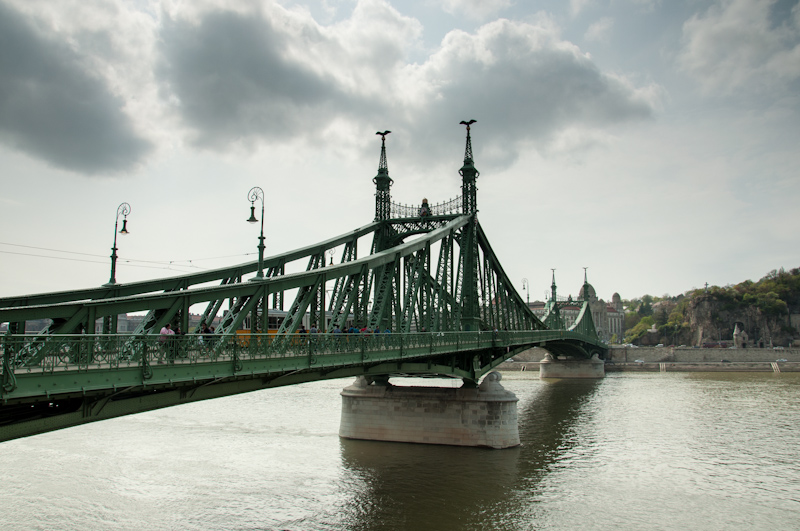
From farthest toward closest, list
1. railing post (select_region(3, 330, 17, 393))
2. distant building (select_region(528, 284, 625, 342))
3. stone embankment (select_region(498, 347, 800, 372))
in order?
distant building (select_region(528, 284, 625, 342))
stone embankment (select_region(498, 347, 800, 372))
railing post (select_region(3, 330, 17, 393))

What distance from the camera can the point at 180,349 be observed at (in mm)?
11500

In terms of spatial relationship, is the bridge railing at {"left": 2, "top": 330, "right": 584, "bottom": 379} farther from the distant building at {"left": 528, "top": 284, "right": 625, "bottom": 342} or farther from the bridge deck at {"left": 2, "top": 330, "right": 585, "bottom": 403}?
the distant building at {"left": 528, "top": 284, "right": 625, "bottom": 342}

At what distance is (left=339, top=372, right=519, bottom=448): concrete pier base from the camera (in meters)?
27.6

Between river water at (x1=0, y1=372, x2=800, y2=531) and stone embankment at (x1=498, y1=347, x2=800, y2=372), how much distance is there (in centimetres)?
4885

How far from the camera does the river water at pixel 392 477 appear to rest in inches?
701

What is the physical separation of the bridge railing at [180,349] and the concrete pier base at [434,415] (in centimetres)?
874

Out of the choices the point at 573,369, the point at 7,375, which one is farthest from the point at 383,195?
the point at 573,369

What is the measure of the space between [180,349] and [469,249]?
24702 millimetres

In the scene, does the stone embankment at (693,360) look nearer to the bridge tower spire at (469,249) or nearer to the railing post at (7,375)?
the bridge tower spire at (469,249)

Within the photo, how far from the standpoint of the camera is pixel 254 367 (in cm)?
1309

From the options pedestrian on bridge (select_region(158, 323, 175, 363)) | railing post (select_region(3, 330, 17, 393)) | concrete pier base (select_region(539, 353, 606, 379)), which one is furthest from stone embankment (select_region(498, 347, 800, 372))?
railing post (select_region(3, 330, 17, 393))

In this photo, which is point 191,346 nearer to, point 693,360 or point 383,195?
point 383,195

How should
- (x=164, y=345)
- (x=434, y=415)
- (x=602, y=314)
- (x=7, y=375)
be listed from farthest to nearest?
(x=602, y=314) → (x=434, y=415) → (x=164, y=345) → (x=7, y=375)

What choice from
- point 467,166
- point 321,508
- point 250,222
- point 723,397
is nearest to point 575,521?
point 321,508
